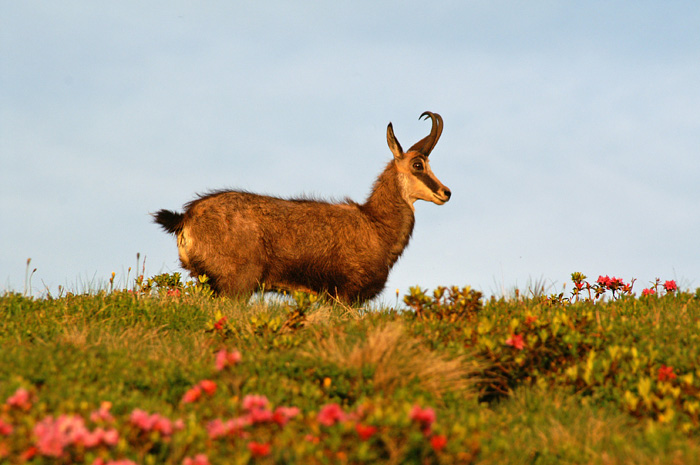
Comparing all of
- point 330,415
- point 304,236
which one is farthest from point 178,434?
point 304,236

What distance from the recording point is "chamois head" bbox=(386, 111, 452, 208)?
1098 centimetres

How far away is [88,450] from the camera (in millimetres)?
3422

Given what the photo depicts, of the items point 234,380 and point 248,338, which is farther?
point 248,338

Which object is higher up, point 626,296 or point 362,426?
point 626,296

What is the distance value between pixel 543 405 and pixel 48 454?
11.4 ft

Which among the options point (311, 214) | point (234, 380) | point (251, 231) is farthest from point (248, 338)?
point (311, 214)

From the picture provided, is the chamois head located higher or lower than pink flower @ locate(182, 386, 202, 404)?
higher

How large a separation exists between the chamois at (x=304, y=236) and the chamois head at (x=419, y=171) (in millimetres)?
18

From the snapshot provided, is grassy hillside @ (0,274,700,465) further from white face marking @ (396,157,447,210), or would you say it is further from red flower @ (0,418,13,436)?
white face marking @ (396,157,447,210)

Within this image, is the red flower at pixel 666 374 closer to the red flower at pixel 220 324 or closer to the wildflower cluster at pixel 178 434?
the wildflower cluster at pixel 178 434

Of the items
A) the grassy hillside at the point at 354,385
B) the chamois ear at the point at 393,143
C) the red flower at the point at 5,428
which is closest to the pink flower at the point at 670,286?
the grassy hillside at the point at 354,385

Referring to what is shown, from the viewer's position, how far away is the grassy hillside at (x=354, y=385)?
355cm

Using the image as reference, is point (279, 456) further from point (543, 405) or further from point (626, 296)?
point (626, 296)

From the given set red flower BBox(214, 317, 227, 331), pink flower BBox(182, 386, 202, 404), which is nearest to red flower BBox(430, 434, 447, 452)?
pink flower BBox(182, 386, 202, 404)
